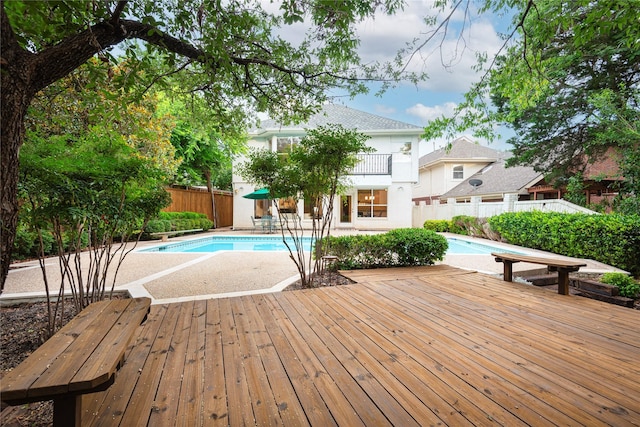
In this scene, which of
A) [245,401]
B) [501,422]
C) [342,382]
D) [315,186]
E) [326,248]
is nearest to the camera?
[501,422]

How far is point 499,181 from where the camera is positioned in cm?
1720

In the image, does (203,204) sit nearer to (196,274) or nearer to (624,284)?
(196,274)

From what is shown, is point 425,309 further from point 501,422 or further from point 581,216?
point 581,216

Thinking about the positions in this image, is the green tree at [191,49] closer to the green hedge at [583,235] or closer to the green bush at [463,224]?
the green hedge at [583,235]

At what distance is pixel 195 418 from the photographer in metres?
1.63

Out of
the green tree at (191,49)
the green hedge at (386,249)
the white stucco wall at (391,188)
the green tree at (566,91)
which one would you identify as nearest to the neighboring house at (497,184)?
the green tree at (566,91)

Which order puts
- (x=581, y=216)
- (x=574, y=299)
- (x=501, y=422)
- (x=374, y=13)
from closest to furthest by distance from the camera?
(x=501, y=422), (x=374, y=13), (x=574, y=299), (x=581, y=216)

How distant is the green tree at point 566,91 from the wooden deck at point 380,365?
2.84m

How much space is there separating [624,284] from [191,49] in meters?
6.51

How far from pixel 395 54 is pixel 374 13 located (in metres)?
0.71

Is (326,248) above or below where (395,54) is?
below

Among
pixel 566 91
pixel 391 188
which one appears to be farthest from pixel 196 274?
pixel 566 91

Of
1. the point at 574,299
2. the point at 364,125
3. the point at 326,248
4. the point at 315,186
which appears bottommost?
the point at 574,299

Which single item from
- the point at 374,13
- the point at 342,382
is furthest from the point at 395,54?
the point at 342,382
